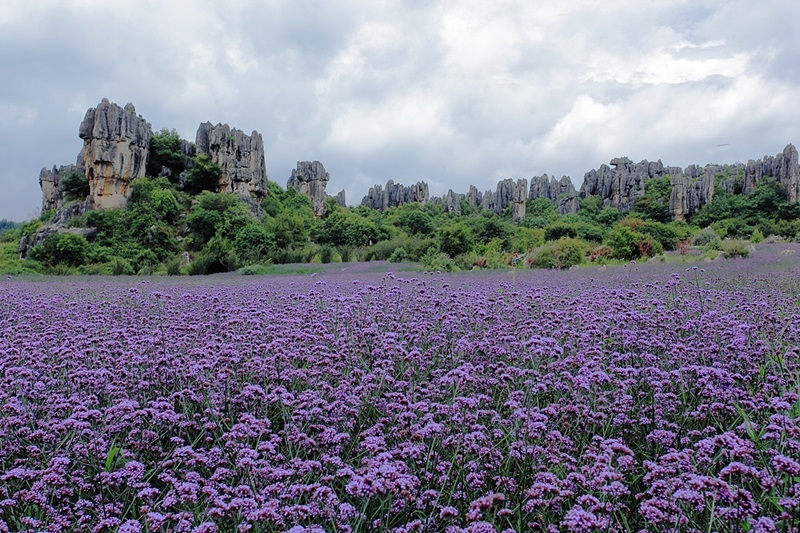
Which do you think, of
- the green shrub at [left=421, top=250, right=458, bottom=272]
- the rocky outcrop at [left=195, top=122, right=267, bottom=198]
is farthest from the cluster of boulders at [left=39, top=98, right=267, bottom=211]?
the green shrub at [left=421, top=250, right=458, bottom=272]

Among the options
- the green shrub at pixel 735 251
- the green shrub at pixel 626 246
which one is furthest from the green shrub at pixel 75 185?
the green shrub at pixel 735 251

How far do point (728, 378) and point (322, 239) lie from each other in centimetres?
4340

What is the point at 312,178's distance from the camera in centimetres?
7388

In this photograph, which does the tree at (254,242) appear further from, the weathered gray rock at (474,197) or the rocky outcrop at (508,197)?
the weathered gray rock at (474,197)

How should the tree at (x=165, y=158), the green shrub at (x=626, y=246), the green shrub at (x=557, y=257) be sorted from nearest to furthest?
the green shrub at (x=557, y=257) < the green shrub at (x=626, y=246) < the tree at (x=165, y=158)

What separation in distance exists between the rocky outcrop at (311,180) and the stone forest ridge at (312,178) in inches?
1.0

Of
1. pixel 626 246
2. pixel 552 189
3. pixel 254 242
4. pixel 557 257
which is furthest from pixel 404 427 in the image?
pixel 552 189

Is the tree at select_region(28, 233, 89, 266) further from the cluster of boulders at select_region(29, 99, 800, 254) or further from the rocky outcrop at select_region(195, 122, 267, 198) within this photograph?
the rocky outcrop at select_region(195, 122, 267, 198)

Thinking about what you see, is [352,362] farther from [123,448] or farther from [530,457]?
[530,457]

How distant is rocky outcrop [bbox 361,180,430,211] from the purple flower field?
95.9 metres

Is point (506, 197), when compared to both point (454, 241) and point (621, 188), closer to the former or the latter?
point (621, 188)

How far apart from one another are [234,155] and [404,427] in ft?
165

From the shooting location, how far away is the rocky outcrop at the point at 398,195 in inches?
3996

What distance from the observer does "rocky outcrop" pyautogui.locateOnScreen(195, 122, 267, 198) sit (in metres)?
48.6
